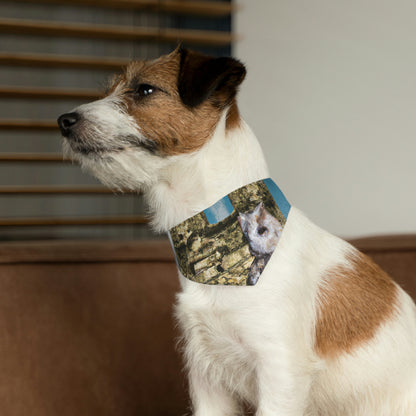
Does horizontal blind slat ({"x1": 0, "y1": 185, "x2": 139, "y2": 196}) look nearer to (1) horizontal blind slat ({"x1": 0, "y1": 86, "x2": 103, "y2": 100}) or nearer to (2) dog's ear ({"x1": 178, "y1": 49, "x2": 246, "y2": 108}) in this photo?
(1) horizontal blind slat ({"x1": 0, "y1": 86, "x2": 103, "y2": 100})

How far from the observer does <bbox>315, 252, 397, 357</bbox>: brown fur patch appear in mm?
1053

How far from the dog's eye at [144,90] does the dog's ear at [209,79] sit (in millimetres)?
69

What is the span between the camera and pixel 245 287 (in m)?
0.99

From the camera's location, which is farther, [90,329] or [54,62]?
[54,62]

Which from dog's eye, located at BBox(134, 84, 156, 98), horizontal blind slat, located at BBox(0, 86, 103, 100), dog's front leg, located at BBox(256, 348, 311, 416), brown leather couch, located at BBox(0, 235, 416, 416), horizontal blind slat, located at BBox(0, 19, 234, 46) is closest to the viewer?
dog's front leg, located at BBox(256, 348, 311, 416)

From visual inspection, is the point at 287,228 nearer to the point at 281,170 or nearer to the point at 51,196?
the point at 281,170

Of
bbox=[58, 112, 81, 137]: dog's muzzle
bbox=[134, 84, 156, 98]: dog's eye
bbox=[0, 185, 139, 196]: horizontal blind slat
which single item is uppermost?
bbox=[134, 84, 156, 98]: dog's eye

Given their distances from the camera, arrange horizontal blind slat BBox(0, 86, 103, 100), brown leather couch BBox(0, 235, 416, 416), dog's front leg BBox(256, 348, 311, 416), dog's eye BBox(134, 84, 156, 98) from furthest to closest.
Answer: horizontal blind slat BBox(0, 86, 103, 100), brown leather couch BBox(0, 235, 416, 416), dog's eye BBox(134, 84, 156, 98), dog's front leg BBox(256, 348, 311, 416)

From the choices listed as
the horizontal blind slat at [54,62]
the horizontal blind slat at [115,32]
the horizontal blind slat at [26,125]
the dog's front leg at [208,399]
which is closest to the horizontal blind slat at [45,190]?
the horizontal blind slat at [26,125]

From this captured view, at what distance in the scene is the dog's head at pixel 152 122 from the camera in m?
1.03

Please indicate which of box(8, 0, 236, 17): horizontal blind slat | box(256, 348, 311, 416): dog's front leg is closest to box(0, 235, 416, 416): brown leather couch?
box(256, 348, 311, 416): dog's front leg

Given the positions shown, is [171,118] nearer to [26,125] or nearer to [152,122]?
[152,122]

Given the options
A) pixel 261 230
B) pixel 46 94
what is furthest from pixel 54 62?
pixel 261 230

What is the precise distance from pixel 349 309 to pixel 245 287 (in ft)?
0.78
